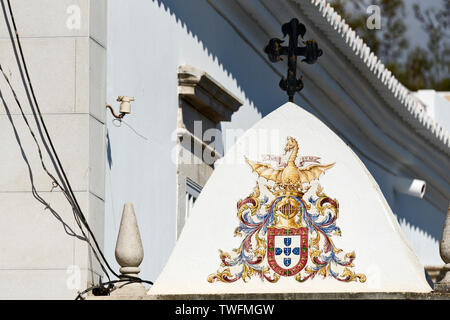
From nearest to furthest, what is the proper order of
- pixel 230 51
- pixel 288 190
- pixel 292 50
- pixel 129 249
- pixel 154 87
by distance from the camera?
pixel 129 249
pixel 288 190
pixel 292 50
pixel 154 87
pixel 230 51

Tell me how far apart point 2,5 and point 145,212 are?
2.82 m

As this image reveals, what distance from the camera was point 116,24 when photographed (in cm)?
1466

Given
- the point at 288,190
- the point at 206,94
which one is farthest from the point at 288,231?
the point at 206,94

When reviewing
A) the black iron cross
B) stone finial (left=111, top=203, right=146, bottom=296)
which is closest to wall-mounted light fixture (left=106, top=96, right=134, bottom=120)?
the black iron cross

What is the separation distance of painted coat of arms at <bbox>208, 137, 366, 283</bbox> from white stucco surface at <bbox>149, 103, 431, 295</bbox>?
2.2 inches

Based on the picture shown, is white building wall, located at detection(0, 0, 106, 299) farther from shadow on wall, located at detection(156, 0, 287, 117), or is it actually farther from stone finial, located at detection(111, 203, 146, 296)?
shadow on wall, located at detection(156, 0, 287, 117)

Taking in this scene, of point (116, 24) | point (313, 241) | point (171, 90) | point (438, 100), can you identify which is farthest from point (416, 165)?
point (313, 241)

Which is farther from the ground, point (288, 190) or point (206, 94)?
point (206, 94)

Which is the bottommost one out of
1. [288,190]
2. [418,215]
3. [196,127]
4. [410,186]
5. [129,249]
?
[129,249]

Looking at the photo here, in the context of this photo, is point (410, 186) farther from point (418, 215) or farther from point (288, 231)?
point (288, 231)

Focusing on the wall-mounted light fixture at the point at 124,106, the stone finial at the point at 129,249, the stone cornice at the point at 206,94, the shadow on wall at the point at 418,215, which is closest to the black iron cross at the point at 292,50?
the wall-mounted light fixture at the point at 124,106

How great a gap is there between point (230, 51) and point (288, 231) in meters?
7.19

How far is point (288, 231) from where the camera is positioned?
39.0ft
